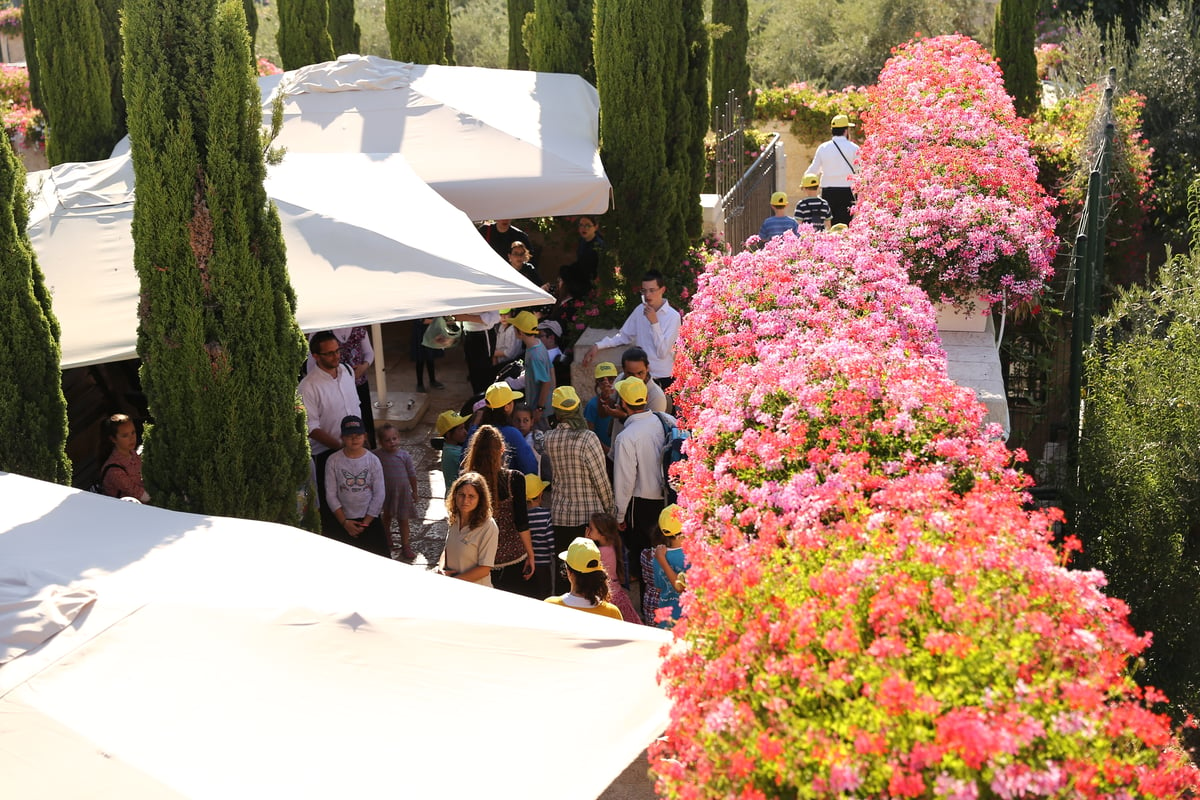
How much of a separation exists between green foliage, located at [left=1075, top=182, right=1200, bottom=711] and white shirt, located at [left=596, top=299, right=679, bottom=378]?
2899 millimetres

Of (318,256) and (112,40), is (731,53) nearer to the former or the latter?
(112,40)

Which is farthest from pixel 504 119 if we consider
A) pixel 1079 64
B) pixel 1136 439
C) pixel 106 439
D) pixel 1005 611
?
pixel 1005 611

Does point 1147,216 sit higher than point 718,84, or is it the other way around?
point 718,84

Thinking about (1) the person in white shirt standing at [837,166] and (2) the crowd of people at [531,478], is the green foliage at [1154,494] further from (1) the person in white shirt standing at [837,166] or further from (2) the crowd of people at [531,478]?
(1) the person in white shirt standing at [837,166]

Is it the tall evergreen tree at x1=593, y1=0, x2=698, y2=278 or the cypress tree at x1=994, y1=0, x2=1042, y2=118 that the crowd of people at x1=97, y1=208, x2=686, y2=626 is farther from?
the cypress tree at x1=994, y1=0, x2=1042, y2=118

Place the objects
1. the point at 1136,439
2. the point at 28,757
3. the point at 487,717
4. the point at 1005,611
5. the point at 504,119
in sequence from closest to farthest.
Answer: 1. the point at 1005,611
2. the point at 28,757
3. the point at 487,717
4. the point at 1136,439
5. the point at 504,119

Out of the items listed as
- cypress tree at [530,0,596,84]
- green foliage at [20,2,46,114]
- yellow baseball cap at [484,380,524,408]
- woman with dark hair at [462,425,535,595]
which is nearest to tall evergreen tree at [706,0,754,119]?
cypress tree at [530,0,596,84]

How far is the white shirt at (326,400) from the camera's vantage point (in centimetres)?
764

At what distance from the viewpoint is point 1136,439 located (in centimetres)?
668

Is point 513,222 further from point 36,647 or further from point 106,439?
point 36,647

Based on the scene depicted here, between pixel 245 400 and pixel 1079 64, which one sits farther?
pixel 1079 64

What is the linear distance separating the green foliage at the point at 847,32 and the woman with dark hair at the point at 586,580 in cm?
2453

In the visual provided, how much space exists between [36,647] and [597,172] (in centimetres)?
773

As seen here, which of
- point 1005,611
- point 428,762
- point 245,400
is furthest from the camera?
point 245,400
